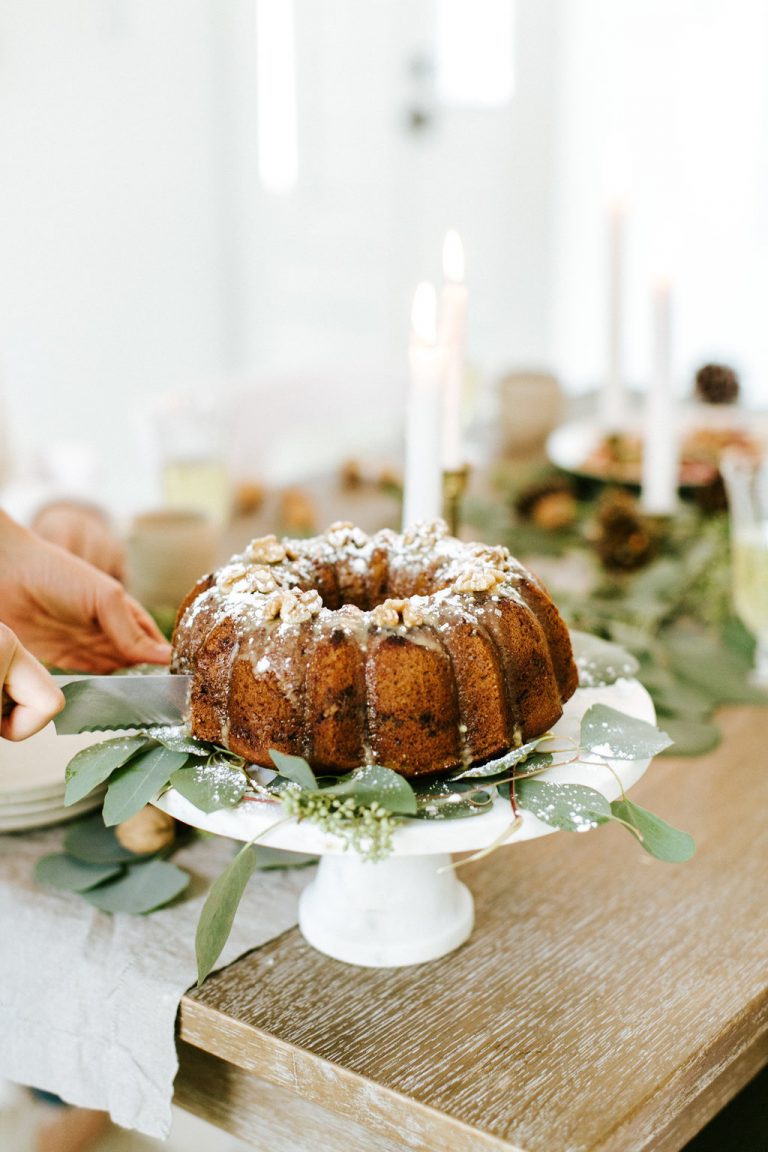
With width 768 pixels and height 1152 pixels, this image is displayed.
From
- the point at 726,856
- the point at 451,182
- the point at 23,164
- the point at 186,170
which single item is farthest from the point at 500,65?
the point at 726,856

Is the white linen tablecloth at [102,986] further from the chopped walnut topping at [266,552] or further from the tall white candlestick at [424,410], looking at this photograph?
the tall white candlestick at [424,410]

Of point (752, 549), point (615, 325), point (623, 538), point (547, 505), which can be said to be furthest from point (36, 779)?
point (615, 325)

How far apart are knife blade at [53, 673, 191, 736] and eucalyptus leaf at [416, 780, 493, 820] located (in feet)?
0.60

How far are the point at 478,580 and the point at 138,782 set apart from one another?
0.26 m

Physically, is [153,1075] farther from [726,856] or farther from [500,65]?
[500,65]

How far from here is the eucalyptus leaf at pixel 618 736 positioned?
0.80 metres

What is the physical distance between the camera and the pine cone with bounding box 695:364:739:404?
2.26 m

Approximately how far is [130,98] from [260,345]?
1.06 metres

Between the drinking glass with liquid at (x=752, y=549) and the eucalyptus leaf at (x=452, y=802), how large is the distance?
62cm

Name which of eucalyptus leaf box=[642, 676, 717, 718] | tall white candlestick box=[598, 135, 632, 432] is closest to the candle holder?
eucalyptus leaf box=[642, 676, 717, 718]

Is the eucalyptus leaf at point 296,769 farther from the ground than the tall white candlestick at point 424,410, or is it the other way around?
the tall white candlestick at point 424,410

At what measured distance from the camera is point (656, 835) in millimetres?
772

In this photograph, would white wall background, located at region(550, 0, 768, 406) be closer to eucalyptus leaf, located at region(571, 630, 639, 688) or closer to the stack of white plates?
eucalyptus leaf, located at region(571, 630, 639, 688)

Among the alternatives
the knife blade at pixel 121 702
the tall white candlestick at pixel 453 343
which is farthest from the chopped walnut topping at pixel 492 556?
the tall white candlestick at pixel 453 343
